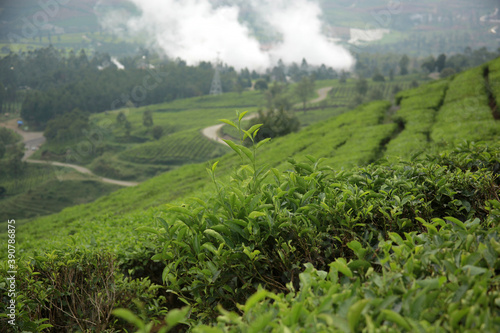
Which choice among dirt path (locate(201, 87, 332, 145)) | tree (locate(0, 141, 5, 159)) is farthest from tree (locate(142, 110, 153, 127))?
tree (locate(0, 141, 5, 159))

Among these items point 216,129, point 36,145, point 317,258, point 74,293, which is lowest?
point 216,129

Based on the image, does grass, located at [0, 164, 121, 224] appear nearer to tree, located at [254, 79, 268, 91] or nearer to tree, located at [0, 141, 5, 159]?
tree, located at [0, 141, 5, 159]

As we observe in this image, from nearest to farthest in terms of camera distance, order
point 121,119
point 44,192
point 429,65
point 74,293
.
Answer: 1. point 74,293
2. point 44,192
3. point 121,119
4. point 429,65

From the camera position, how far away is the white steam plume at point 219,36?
142m

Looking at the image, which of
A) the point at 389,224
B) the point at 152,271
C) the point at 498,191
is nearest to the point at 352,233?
the point at 389,224

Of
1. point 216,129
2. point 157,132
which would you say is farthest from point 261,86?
point 157,132

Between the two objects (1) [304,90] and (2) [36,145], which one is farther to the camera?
(1) [304,90]

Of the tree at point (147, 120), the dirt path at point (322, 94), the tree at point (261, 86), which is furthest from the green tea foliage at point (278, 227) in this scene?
the tree at point (261, 86)

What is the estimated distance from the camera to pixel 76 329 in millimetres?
2574

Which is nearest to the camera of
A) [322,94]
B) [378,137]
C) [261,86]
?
[378,137]

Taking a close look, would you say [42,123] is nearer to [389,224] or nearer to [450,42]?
[389,224]

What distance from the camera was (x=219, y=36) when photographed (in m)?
170

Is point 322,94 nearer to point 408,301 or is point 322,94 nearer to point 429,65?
point 429,65

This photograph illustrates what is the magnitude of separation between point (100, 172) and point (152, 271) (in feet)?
224
